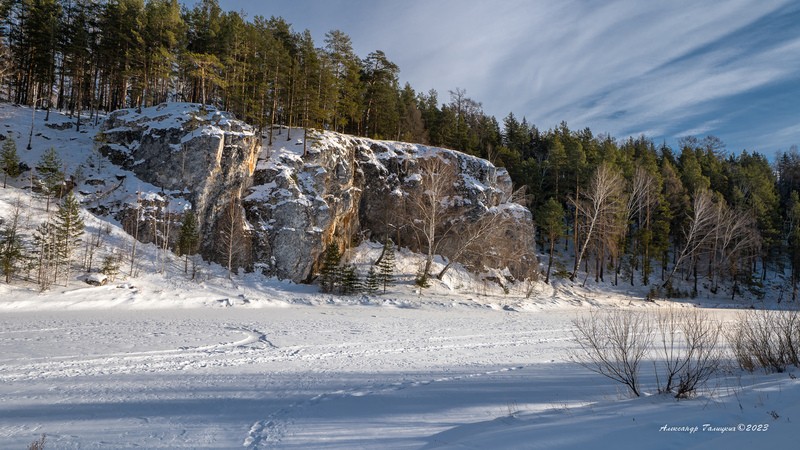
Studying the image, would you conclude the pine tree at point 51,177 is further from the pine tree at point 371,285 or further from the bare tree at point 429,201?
the bare tree at point 429,201

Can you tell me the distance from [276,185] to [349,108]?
13.3m

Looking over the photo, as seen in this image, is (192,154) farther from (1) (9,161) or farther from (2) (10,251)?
(2) (10,251)

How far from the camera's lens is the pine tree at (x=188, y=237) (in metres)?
25.5

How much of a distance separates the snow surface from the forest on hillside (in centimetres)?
2293

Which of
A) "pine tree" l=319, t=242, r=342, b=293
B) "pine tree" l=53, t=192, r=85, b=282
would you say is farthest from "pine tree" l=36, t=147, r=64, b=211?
"pine tree" l=319, t=242, r=342, b=293

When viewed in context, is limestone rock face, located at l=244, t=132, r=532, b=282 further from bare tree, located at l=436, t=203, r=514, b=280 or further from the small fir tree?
the small fir tree

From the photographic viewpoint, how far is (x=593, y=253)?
42.2 m

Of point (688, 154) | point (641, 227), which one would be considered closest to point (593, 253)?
point (641, 227)

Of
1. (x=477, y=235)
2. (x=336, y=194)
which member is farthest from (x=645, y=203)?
(x=336, y=194)

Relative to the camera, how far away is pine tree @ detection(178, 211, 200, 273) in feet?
83.8

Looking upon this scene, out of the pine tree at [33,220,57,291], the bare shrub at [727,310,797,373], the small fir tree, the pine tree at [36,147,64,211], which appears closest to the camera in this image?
the bare shrub at [727,310,797,373]

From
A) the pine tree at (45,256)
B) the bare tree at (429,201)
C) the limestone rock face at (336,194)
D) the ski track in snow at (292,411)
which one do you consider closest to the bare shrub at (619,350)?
the ski track in snow at (292,411)

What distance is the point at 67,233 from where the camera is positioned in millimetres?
20594

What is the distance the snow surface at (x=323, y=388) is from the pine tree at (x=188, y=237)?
7064 mm
